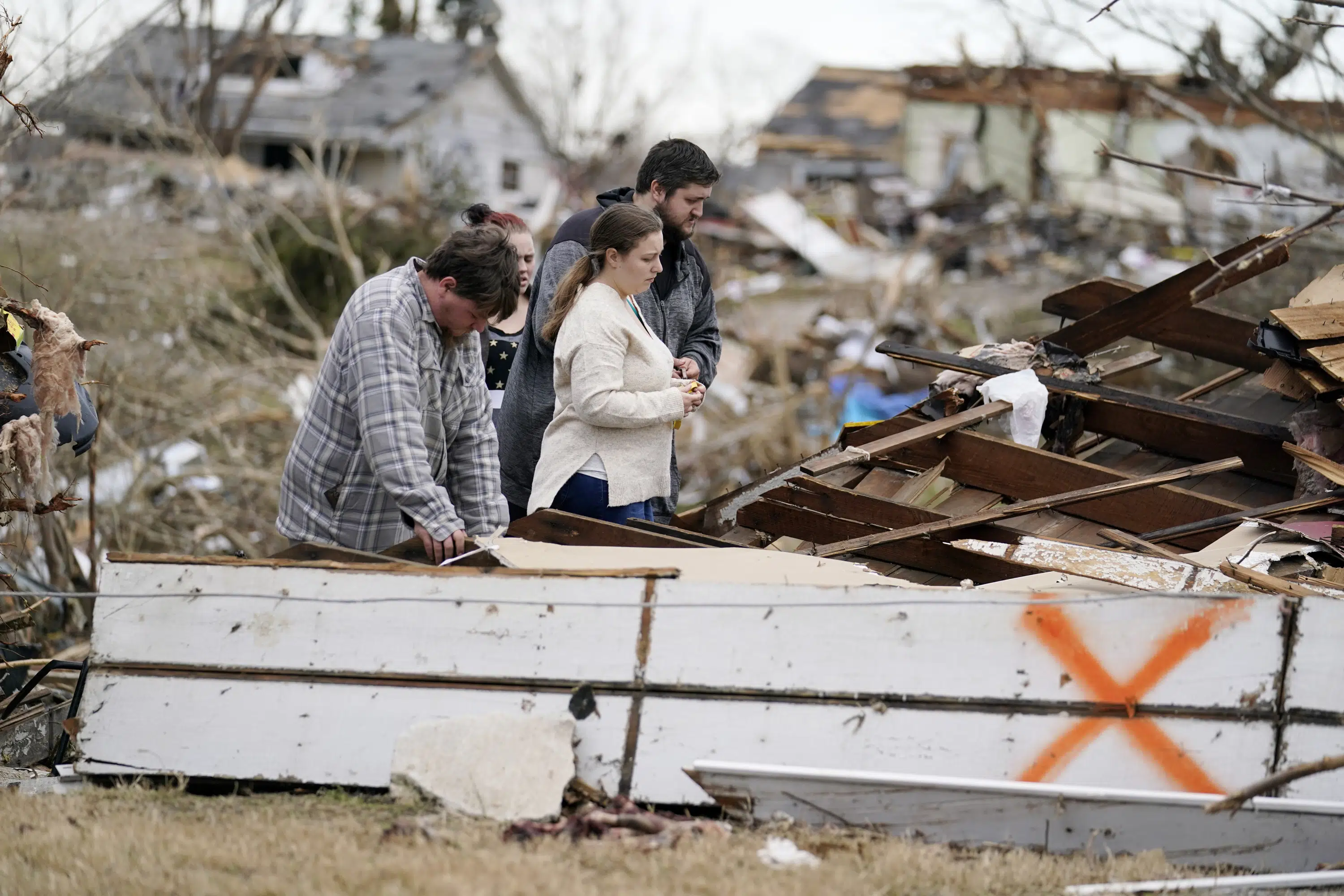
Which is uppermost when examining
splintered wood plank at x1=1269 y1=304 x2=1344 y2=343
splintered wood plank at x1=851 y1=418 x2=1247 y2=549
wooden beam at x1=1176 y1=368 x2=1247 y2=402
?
splintered wood plank at x1=1269 y1=304 x2=1344 y2=343

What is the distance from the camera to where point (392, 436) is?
3871 mm

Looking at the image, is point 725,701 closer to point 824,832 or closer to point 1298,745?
point 824,832

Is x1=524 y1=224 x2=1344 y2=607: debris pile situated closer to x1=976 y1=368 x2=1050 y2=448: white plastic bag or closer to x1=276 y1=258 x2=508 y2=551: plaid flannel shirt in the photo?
x1=976 y1=368 x2=1050 y2=448: white plastic bag

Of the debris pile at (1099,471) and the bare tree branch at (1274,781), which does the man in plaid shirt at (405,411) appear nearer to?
the debris pile at (1099,471)

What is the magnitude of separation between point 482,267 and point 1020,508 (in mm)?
2132

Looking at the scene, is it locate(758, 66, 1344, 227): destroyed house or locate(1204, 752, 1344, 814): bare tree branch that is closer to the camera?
locate(1204, 752, 1344, 814): bare tree branch

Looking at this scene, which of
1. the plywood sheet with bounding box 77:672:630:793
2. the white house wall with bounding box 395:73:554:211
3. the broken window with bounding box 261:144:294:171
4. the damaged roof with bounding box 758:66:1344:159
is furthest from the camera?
the broken window with bounding box 261:144:294:171

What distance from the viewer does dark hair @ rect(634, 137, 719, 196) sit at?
15.5 ft

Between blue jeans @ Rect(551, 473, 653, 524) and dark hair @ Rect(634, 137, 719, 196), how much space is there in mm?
1116

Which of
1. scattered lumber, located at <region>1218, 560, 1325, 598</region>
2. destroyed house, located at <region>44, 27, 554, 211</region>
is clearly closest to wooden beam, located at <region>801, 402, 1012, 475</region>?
scattered lumber, located at <region>1218, 560, 1325, 598</region>

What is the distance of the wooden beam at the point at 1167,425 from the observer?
17.7 feet

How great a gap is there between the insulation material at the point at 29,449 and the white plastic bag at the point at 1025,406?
3688 millimetres

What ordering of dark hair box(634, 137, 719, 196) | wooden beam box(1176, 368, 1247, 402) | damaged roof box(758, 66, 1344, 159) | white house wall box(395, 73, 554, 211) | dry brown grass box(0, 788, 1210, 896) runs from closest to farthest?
dry brown grass box(0, 788, 1210, 896), dark hair box(634, 137, 719, 196), wooden beam box(1176, 368, 1247, 402), damaged roof box(758, 66, 1344, 159), white house wall box(395, 73, 554, 211)

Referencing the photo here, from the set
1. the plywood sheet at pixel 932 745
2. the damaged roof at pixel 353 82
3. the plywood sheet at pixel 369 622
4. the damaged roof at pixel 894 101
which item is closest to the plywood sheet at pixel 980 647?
the plywood sheet at pixel 932 745
